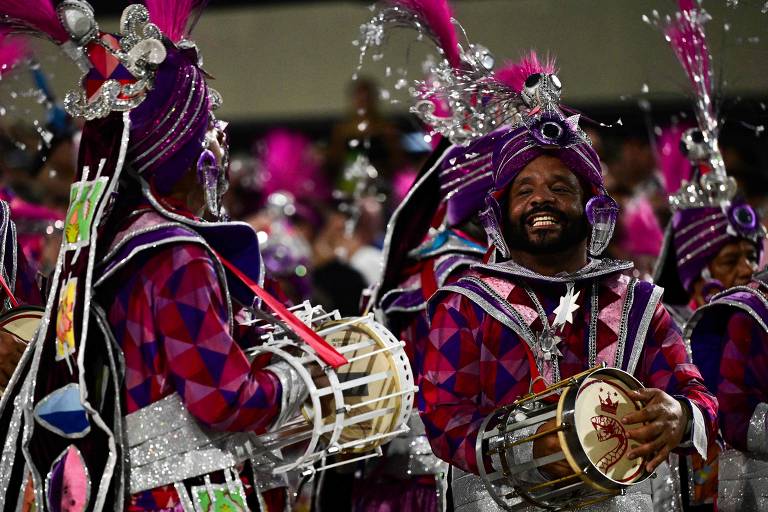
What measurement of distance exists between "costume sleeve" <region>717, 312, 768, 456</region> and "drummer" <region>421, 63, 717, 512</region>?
0.63 metres

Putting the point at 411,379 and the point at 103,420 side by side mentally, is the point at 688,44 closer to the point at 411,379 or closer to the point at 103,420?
the point at 411,379

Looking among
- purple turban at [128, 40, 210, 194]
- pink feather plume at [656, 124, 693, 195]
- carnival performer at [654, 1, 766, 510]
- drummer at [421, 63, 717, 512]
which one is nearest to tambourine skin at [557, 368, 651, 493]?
drummer at [421, 63, 717, 512]

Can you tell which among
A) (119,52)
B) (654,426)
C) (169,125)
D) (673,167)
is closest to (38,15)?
(119,52)

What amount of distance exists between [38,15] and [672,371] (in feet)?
6.73

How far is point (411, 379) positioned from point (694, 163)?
7.59ft

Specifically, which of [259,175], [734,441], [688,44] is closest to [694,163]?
[688,44]

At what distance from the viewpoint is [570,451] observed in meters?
3.21

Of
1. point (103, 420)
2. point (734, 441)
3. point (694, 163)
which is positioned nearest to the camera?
point (103, 420)

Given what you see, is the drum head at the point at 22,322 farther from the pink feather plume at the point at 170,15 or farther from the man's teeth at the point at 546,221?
the man's teeth at the point at 546,221

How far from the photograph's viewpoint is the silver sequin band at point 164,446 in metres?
3.38

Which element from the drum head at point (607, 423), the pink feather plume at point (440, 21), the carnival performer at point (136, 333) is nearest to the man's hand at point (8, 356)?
the carnival performer at point (136, 333)

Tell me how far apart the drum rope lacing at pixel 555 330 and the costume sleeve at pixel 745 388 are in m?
0.81

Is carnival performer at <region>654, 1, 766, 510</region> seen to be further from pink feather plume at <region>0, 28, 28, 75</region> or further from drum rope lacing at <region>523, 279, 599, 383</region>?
pink feather plume at <region>0, 28, 28, 75</region>

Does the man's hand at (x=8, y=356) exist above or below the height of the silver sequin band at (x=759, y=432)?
above
